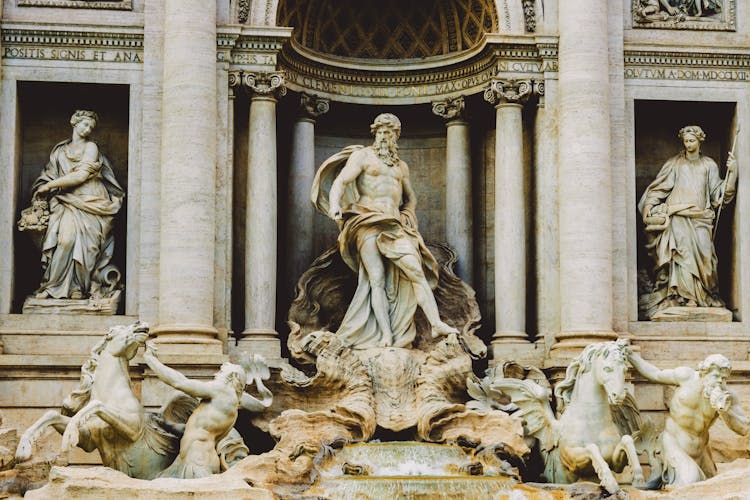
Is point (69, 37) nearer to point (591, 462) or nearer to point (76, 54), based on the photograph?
point (76, 54)

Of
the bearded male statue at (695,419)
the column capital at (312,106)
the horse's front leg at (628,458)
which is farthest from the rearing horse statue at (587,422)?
the column capital at (312,106)

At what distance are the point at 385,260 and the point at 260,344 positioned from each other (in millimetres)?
2319

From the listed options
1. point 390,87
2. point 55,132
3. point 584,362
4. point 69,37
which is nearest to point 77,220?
point 55,132

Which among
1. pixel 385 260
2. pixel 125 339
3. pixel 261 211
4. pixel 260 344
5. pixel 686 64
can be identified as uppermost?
pixel 686 64

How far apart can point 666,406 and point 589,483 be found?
3894 millimetres

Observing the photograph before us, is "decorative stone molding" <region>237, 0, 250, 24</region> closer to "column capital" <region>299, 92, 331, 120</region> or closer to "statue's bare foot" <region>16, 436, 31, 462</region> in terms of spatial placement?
"column capital" <region>299, 92, 331, 120</region>

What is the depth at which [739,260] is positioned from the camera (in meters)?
24.2

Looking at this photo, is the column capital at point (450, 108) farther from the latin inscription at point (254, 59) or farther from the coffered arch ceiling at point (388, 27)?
the latin inscription at point (254, 59)

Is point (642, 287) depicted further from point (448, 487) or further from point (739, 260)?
point (448, 487)

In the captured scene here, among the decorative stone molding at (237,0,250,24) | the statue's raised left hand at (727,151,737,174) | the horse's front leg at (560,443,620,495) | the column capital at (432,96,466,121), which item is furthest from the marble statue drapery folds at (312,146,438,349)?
the statue's raised left hand at (727,151,737,174)

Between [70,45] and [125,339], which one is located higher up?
[70,45]

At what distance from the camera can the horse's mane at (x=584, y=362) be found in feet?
64.5

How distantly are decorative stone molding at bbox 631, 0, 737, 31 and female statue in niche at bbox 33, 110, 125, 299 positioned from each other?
8.93 metres

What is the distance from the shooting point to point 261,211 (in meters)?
23.3
